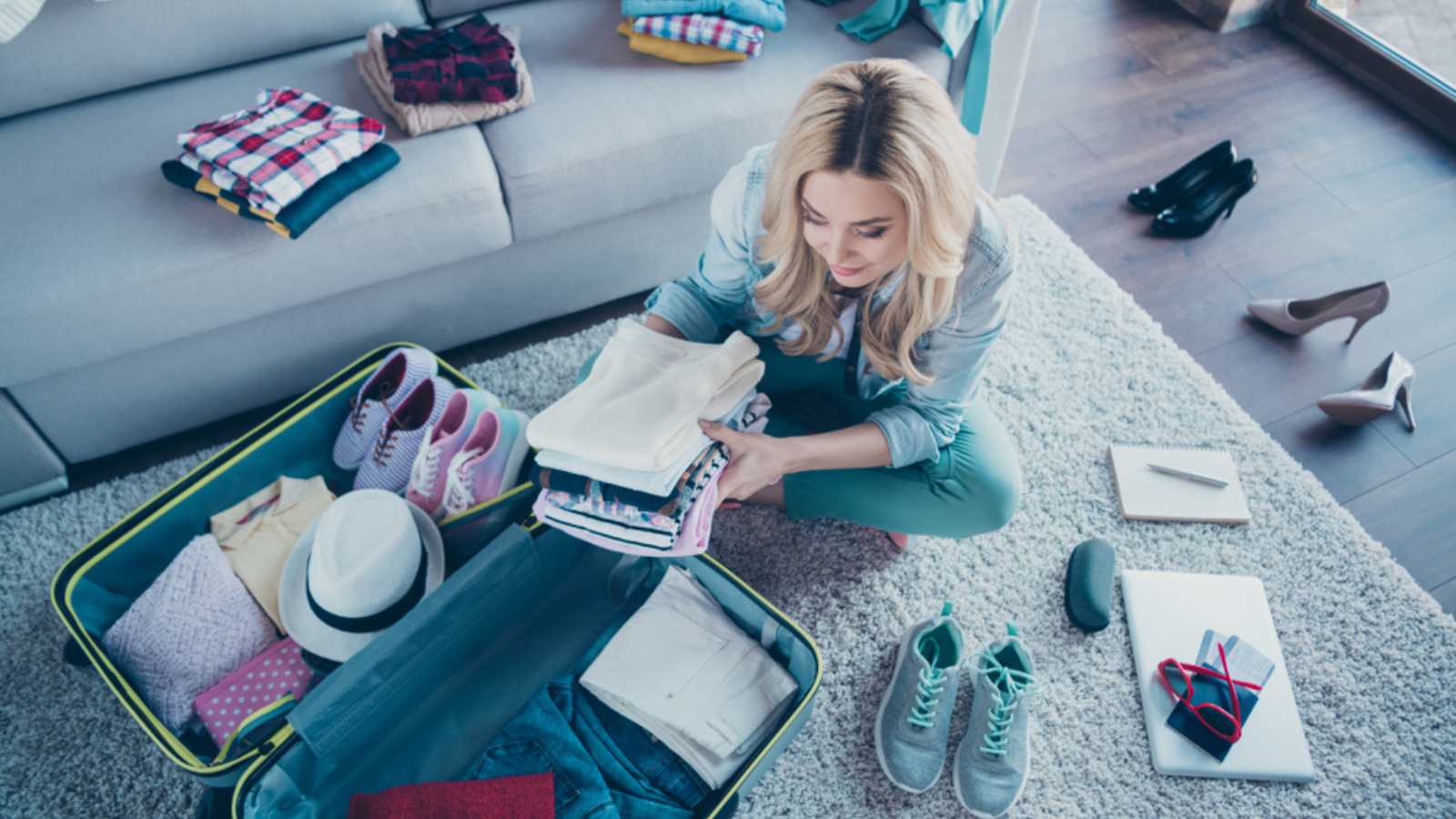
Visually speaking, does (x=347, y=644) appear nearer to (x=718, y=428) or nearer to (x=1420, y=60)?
(x=718, y=428)

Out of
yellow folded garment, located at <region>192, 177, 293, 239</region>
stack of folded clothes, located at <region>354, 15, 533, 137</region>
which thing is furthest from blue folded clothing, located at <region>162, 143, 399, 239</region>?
stack of folded clothes, located at <region>354, 15, 533, 137</region>

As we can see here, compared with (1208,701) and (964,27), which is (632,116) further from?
(1208,701)

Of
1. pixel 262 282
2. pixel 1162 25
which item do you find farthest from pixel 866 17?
pixel 1162 25

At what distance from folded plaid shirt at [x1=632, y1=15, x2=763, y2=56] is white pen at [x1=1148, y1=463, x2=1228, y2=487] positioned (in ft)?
3.72

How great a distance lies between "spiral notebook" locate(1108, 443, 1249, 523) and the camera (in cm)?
173

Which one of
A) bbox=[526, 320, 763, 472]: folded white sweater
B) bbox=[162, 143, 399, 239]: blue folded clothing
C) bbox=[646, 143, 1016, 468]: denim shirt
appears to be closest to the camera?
bbox=[526, 320, 763, 472]: folded white sweater

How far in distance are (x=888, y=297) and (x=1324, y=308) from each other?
127 centimetres

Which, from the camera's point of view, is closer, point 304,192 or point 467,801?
point 467,801

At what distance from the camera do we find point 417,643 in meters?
1.29

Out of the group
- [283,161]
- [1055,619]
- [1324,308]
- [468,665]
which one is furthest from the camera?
[1324,308]

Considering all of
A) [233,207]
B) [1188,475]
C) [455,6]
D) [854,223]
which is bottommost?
[1188,475]

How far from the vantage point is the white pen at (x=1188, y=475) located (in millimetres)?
1751

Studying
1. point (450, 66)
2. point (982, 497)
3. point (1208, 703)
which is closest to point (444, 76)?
point (450, 66)

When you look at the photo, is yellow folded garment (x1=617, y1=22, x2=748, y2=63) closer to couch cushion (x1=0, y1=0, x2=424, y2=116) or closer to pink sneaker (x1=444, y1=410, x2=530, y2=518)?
couch cushion (x1=0, y1=0, x2=424, y2=116)
